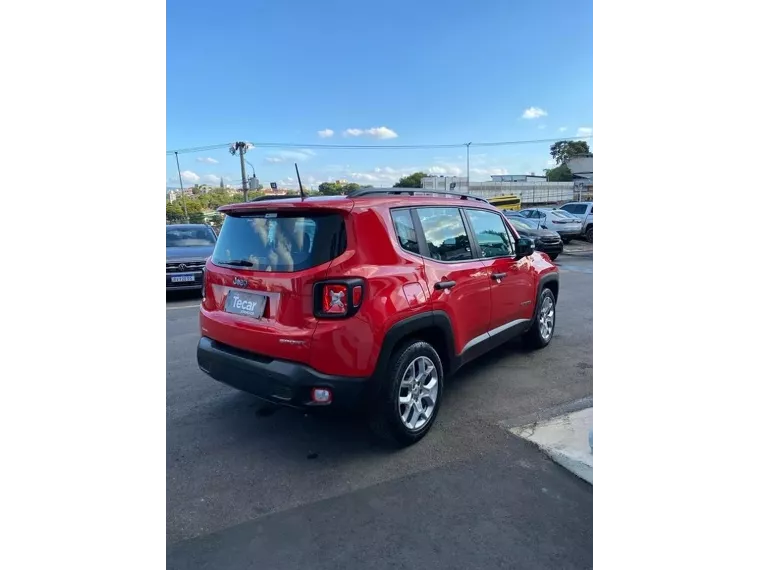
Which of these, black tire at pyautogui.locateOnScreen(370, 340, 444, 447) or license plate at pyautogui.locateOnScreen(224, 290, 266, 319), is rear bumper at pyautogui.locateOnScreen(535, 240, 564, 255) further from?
license plate at pyautogui.locateOnScreen(224, 290, 266, 319)

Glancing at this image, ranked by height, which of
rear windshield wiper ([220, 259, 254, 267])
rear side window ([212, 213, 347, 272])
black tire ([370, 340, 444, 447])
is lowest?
black tire ([370, 340, 444, 447])

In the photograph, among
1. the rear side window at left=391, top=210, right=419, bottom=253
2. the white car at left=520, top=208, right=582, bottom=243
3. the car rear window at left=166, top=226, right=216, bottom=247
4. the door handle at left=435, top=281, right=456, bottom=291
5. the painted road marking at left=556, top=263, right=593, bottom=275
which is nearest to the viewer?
the rear side window at left=391, top=210, right=419, bottom=253

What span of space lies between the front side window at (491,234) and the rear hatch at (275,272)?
1680mm

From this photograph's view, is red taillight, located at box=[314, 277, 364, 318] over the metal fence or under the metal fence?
under

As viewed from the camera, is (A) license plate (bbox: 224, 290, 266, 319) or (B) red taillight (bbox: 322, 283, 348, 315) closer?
(B) red taillight (bbox: 322, 283, 348, 315)

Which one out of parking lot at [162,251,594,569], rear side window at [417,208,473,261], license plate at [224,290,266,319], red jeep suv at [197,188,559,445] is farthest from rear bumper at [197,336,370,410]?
rear side window at [417,208,473,261]

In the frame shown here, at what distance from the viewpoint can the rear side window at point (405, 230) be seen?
11.2ft

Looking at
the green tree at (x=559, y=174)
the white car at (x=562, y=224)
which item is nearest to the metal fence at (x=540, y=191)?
the green tree at (x=559, y=174)

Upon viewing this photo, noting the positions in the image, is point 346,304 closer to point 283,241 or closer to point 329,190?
point 283,241

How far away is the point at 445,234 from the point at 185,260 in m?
6.83

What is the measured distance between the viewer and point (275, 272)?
10.1 ft

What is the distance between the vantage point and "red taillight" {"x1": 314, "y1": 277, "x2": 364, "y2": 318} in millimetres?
2928

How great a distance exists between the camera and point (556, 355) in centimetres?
543
